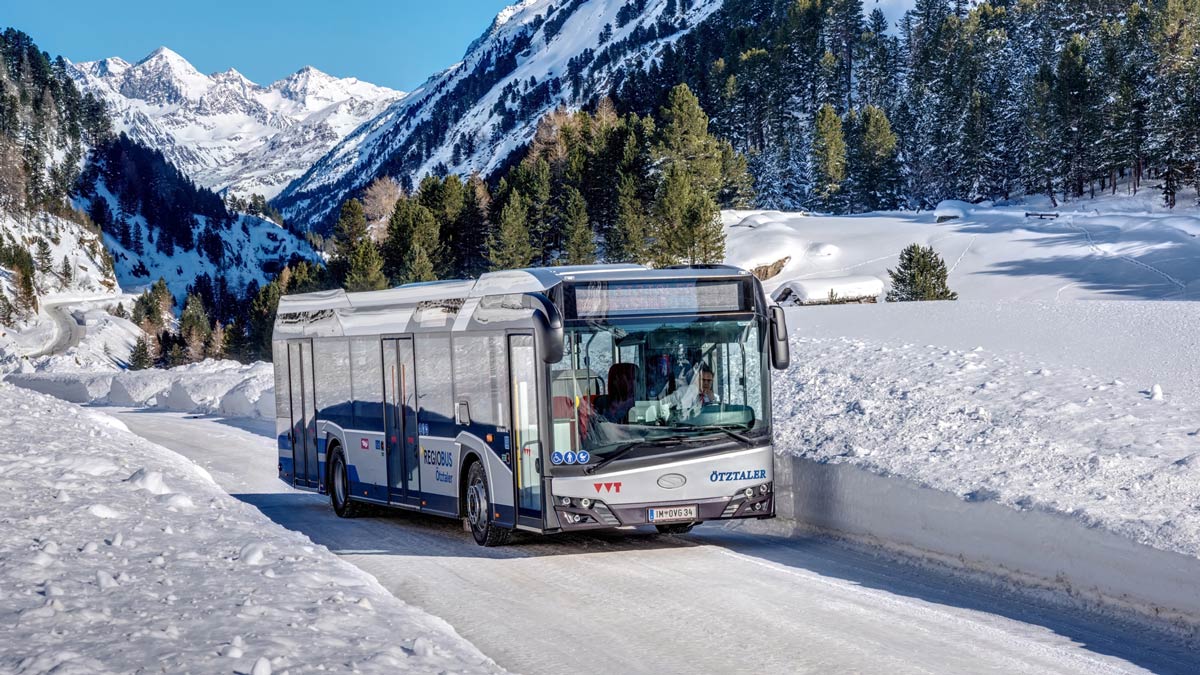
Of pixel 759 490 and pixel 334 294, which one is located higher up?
pixel 334 294

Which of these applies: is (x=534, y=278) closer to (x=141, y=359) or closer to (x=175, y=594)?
(x=175, y=594)

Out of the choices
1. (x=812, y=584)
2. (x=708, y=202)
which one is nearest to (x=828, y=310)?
(x=812, y=584)

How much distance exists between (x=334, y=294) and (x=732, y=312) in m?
7.30

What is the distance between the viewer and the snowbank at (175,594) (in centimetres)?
653

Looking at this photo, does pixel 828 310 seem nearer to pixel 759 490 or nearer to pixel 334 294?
pixel 334 294

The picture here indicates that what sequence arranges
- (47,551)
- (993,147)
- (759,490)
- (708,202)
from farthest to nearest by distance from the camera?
(993,147), (708,202), (759,490), (47,551)

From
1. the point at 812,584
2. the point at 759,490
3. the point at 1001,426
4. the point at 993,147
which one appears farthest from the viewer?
the point at 993,147

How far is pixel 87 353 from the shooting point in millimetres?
142000

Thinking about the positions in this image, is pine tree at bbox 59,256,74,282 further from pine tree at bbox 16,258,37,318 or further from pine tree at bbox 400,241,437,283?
pine tree at bbox 400,241,437,283

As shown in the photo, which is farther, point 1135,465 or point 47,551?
point 1135,465

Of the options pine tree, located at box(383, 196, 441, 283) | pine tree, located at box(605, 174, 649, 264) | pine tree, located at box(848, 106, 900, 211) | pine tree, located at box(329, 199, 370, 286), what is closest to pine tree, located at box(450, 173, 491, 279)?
pine tree, located at box(383, 196, 441, 283)

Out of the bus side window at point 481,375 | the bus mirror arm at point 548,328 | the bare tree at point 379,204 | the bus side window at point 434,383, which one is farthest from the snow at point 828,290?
the bare tree at point 379,204

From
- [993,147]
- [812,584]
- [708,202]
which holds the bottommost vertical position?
[812,584]

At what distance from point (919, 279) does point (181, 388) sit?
111 ft
